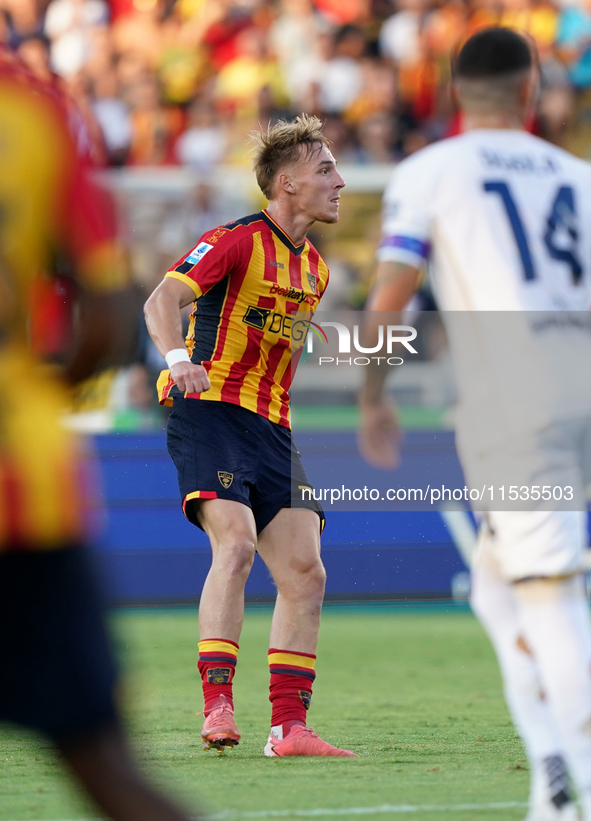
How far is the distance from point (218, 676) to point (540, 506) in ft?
6.82

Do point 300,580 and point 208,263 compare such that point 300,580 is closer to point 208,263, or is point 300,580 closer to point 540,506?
point 208,263

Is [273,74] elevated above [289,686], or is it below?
above

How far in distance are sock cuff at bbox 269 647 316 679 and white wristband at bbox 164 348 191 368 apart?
→ 119cm

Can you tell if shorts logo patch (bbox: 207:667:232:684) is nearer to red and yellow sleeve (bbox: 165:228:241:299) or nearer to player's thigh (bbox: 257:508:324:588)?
player's thigh (bbox: 257:508:324:588)

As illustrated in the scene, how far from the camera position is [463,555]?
8.90 m

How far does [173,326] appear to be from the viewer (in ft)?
14.5

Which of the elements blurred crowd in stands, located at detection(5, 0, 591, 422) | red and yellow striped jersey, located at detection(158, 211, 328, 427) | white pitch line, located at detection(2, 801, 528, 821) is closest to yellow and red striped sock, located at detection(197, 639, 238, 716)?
red and yellow striped jersey, located at detection(158, 211, 328, 427)

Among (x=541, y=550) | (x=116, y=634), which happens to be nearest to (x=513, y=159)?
(x=541, y=550)

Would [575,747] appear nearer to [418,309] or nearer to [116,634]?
[116,634]

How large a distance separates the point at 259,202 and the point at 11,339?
8752 millimetres

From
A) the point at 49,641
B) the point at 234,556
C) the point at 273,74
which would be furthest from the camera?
the point at 273,74

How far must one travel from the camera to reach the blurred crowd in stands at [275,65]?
12.1 metres

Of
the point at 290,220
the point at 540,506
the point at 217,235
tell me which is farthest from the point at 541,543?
the point at 290,220

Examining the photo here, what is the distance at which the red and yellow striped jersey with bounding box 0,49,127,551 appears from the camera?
7.21 ft
